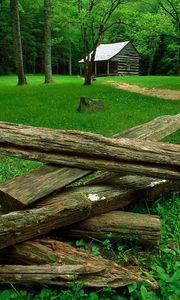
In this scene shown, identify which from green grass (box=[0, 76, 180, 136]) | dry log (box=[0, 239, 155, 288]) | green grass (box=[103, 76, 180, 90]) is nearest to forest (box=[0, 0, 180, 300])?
dry log (box=[0, 239, 155, 288])

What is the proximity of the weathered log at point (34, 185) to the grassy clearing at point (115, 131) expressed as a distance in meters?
0.68

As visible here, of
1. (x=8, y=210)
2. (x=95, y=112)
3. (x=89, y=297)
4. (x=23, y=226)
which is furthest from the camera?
(x=95, y=112)

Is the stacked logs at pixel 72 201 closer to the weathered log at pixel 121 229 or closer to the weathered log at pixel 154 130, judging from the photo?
the weathered log at pixel 121 229

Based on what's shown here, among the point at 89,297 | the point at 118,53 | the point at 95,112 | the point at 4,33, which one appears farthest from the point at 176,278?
the point at 4,33

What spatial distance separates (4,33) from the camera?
62469mm

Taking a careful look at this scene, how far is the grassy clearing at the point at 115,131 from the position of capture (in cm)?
354

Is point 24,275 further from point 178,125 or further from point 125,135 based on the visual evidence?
point 178,125

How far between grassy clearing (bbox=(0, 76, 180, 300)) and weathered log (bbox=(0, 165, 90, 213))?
68 cm

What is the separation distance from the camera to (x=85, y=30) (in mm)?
28156

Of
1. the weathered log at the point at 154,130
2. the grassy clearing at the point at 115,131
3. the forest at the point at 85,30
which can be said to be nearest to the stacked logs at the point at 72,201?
the grassy clearing at the point at 115,131

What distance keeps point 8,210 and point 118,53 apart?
57.1 metres

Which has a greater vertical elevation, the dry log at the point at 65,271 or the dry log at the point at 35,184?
the dry log at the point at 35,184

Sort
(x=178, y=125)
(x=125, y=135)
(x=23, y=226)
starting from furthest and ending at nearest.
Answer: (x=178, y=125)
(x=125, y=135)
(x=23, y=226)

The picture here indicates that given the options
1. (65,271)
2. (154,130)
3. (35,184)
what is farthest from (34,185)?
(154,130)
